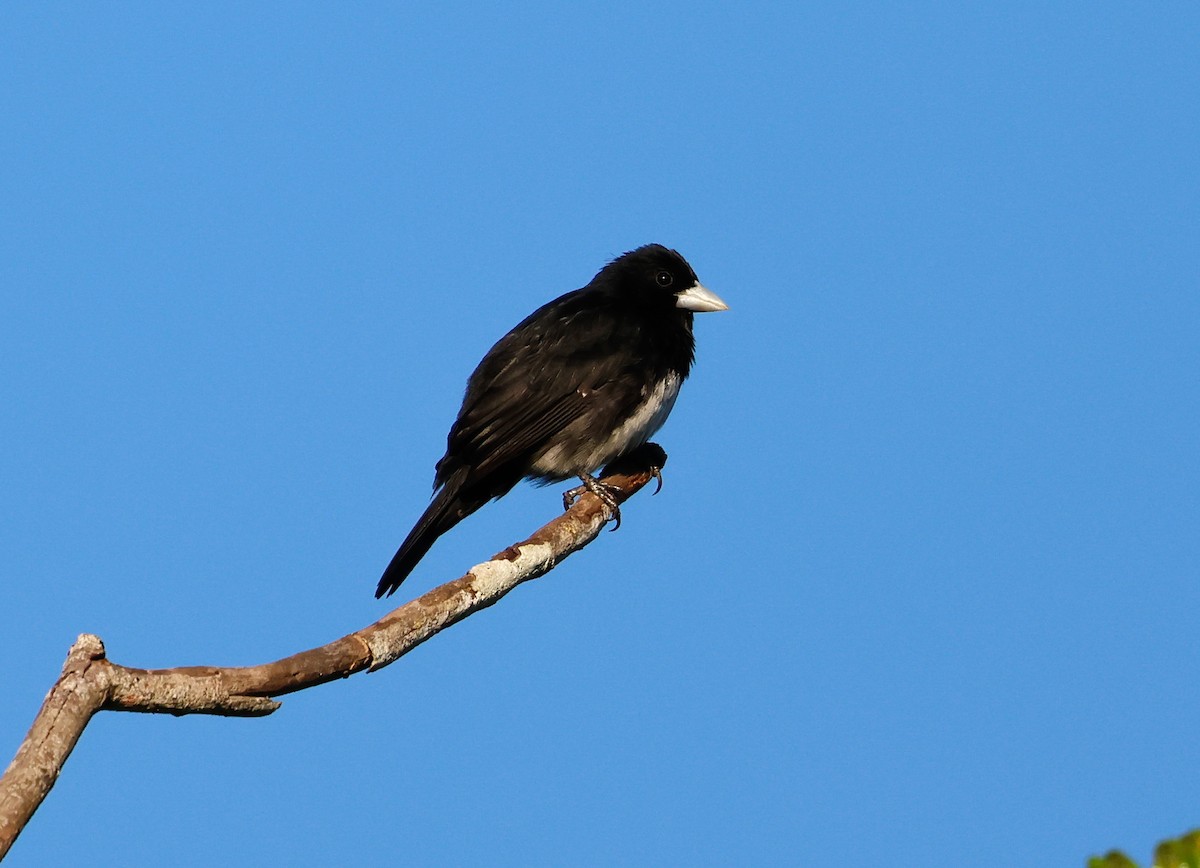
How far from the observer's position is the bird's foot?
632 cm

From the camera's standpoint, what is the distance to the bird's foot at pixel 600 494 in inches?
249

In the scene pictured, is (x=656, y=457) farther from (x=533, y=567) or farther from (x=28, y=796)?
(x=28, y=796)

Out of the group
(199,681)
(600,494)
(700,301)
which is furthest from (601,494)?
(199,681)

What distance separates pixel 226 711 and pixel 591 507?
8.04ft

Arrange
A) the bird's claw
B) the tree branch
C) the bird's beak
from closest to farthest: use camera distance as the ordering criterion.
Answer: the tree branch → the bird's claw → the bird's beak

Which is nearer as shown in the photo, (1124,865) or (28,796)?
(1124,865)

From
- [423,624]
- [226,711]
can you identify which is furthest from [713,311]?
[226,711]

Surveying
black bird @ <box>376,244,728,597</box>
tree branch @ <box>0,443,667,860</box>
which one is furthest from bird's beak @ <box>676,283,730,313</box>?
tree branch @ <box>0,443,667,860</box>

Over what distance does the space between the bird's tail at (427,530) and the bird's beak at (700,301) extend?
1.75 m

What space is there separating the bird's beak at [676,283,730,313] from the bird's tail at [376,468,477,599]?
175 cm

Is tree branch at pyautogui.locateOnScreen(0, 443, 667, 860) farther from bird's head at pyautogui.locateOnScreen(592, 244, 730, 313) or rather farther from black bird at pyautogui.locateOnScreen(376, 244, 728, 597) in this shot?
bird's head at pyautogui.locateOnScreen(592, 244, 730, 313)

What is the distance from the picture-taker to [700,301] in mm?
7832

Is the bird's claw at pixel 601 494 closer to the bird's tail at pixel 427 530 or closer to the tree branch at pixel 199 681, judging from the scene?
the bird's tail at pixel 427 530

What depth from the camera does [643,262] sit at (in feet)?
26.2
